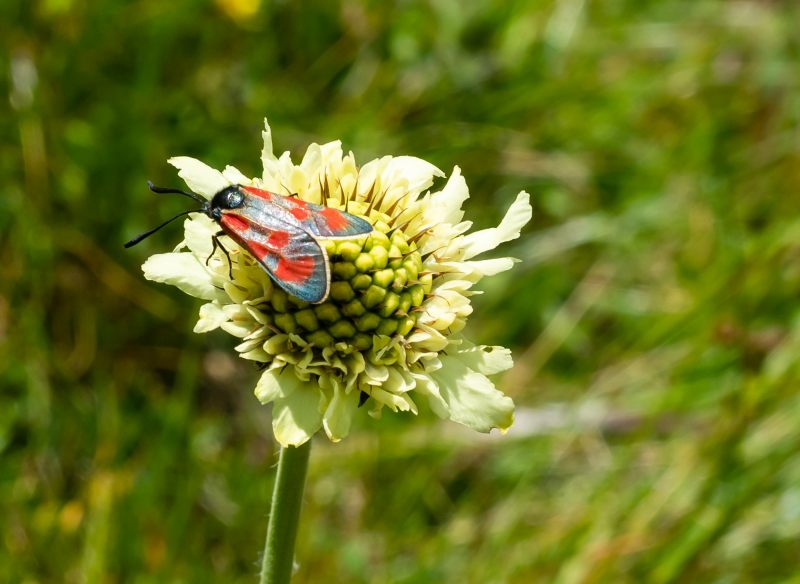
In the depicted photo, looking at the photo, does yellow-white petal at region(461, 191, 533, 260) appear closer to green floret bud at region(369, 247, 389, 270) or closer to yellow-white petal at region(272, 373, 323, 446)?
green floret bud at region(369, 247, 389, 270)

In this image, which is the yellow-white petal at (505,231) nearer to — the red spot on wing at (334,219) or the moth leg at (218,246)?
the red spot on wing at (334,219)

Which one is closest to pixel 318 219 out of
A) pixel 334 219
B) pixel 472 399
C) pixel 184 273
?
pixel 334 219

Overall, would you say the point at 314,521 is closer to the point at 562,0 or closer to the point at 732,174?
the point at 732,174

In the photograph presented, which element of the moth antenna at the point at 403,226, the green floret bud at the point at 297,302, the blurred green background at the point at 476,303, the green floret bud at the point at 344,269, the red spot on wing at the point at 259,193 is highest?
the red spot on wing at the point at 259,193

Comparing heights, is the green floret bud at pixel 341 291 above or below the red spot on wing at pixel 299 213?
below

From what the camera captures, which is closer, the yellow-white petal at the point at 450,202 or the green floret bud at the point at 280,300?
the green floret bud at the point at 280,300

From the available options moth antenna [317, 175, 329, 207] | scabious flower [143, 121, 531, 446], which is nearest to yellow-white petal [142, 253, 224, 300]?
scabious flower [143, 121, 531, 446]

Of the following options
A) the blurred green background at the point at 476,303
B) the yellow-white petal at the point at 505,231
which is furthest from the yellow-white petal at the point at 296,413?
the blurred green background at the point at 476,303

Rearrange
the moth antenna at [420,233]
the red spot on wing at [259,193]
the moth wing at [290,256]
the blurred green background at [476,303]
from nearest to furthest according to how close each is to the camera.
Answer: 1. the moth wing at [290,256]
2. the red spot on wing at [259,193]
3. the moth antenna at [420,233]
4. the blurred green background at [476,303]
